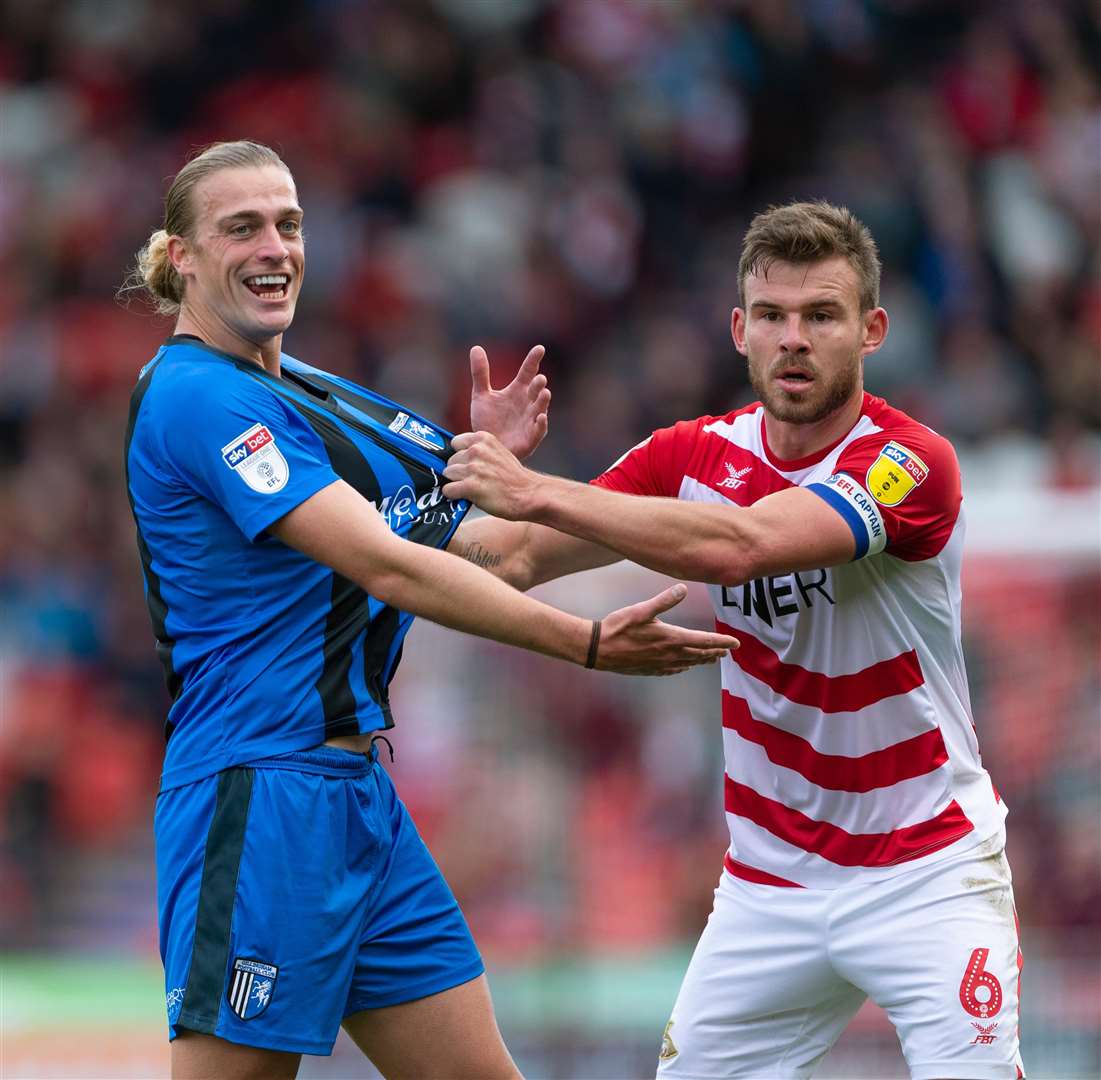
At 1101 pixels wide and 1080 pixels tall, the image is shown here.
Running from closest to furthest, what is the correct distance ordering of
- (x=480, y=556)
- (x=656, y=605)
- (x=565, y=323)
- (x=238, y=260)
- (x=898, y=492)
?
(x=656, y=605)
(x=238, y=260)
(x=898, y=492)
(x=480, y=556)
(x=565, y=323)

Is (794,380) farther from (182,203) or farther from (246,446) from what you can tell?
(182,203)

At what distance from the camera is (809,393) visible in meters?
4.63

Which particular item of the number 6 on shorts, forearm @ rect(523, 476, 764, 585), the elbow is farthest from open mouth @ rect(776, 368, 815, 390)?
the number 6 on shorts

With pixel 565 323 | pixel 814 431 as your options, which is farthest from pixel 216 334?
pixel 565 323

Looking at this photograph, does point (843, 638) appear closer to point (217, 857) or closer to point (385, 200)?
point (217, 857)

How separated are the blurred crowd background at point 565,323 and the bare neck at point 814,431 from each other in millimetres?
3312

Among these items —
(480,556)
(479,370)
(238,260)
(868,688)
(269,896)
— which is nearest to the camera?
(269,896)

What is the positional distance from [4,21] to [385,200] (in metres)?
3.44

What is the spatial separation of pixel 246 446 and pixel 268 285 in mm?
466

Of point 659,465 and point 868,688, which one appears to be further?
point 659,465

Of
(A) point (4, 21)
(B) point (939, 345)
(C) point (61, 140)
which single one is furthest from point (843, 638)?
(A) point (4, 21)

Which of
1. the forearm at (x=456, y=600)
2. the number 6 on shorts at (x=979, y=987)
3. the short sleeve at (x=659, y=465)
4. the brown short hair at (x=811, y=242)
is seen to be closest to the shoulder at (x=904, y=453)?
the brown short hair at (x=811, y=242)

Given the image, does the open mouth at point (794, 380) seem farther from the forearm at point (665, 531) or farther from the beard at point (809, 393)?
the forearm at point (665, 531)

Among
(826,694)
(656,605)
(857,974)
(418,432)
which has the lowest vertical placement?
(857,974)
